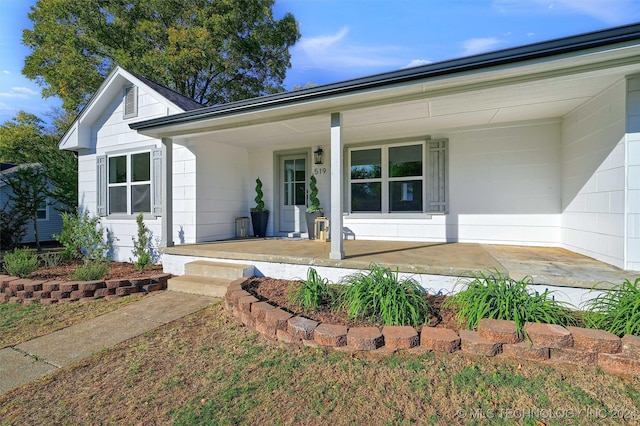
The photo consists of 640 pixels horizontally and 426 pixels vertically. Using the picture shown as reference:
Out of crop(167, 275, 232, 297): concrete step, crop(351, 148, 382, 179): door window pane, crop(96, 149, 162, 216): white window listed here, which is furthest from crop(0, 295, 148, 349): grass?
crop(351, 148, 382, 179): door window pane

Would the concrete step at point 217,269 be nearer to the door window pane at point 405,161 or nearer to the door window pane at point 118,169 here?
the door window pane at point 118,169

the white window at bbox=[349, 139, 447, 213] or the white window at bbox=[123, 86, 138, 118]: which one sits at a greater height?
the white window at bbox=[123, 86, 138, 118]

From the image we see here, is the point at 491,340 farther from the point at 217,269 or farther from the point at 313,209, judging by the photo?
the point at 313,209

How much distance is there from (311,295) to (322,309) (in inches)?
7.3

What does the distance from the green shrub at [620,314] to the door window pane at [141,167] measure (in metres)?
7.42

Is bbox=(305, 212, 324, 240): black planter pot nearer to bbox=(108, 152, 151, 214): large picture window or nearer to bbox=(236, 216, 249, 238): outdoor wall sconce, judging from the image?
bbox=(236, 216, 249, 238): outdoor wall sconce

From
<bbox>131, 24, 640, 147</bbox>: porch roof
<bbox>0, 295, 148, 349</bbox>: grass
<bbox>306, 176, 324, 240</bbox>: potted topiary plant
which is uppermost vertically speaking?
<bbox>131, 24, 640, 147</bbox>: porch roof

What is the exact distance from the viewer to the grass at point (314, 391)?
5.97ft

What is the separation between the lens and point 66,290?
14.7ft

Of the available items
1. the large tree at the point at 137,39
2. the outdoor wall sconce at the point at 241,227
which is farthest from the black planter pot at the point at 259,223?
the large tree at the point at 137,39

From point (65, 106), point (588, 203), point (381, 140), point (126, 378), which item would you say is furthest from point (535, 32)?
point (65, 106)

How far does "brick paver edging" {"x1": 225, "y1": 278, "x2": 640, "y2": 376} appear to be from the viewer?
7.15ft

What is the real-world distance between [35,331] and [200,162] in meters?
3.67

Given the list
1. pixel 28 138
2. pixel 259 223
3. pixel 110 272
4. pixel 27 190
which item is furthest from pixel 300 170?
pixel 28 138
